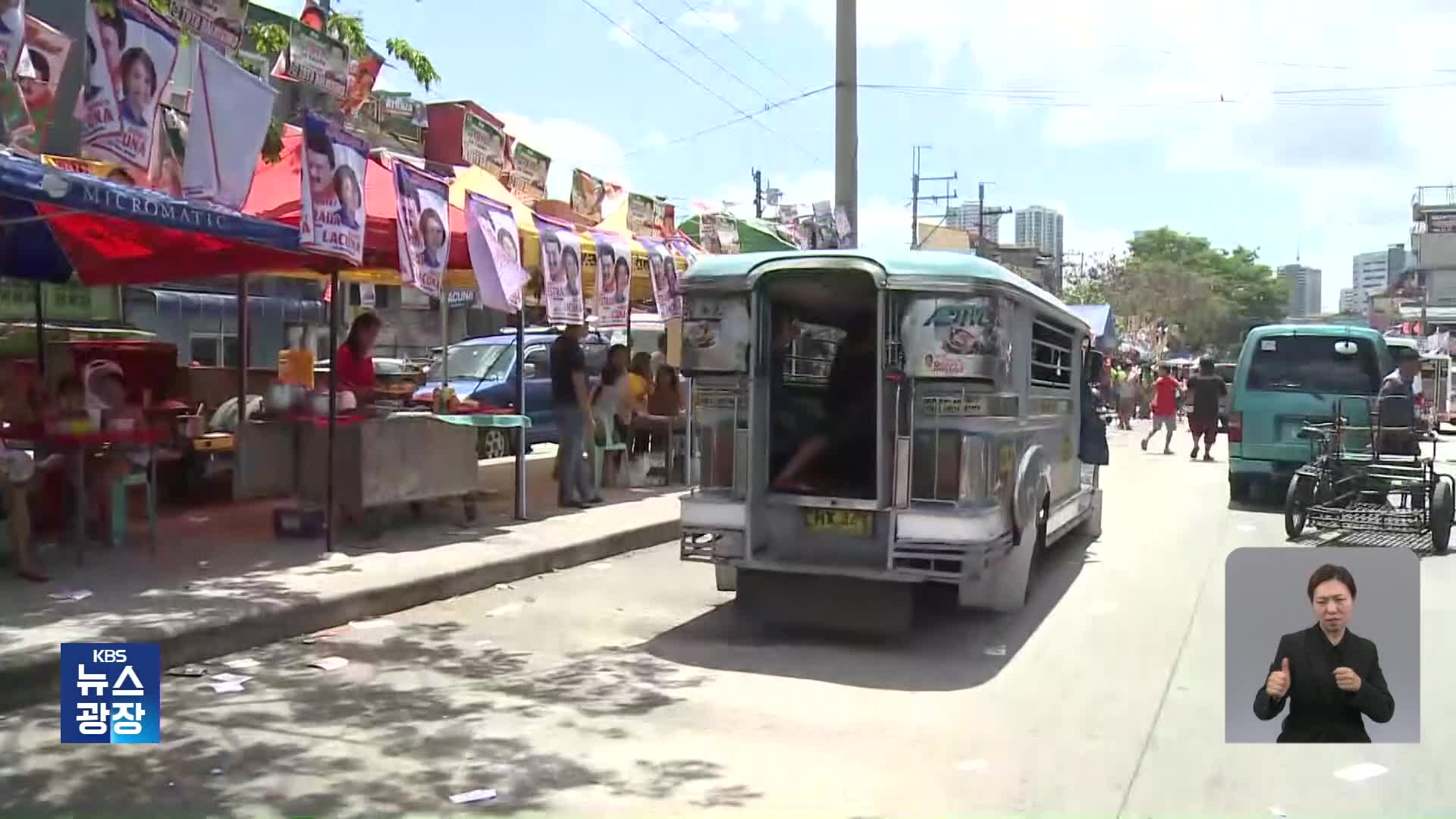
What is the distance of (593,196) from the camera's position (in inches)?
575

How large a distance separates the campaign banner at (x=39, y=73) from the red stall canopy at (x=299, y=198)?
2012mm

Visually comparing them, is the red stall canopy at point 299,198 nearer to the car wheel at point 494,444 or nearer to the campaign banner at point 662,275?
the campaign banner at point 662,275

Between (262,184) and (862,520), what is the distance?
5.97 meters

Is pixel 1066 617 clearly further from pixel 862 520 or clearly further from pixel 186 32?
pixel 186 32

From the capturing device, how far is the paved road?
15.9 ft

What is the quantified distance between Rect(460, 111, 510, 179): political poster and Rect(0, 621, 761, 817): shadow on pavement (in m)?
6.82

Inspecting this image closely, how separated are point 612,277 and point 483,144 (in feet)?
6.31

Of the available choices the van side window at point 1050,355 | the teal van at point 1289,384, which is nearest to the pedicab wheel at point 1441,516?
the teal van at point 1289,384

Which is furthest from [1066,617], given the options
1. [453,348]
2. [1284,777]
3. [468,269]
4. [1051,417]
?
[453,348]

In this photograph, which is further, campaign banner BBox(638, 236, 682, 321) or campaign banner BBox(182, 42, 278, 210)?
campaign banner BBox(638, 236, 682, 321)

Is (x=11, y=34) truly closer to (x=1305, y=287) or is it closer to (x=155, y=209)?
(x=155, y=209)

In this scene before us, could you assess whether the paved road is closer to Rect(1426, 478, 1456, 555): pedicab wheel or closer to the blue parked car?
Rect(1426, 478, 1456, 555): pedicab wheel

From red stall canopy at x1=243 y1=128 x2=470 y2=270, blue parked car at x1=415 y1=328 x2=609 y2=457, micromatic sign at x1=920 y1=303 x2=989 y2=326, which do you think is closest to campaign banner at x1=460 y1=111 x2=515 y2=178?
red stall canopy at x1=243 y1=128 x2=470 y2=270

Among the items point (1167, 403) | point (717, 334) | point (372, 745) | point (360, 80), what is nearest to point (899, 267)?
point (717, 334)
